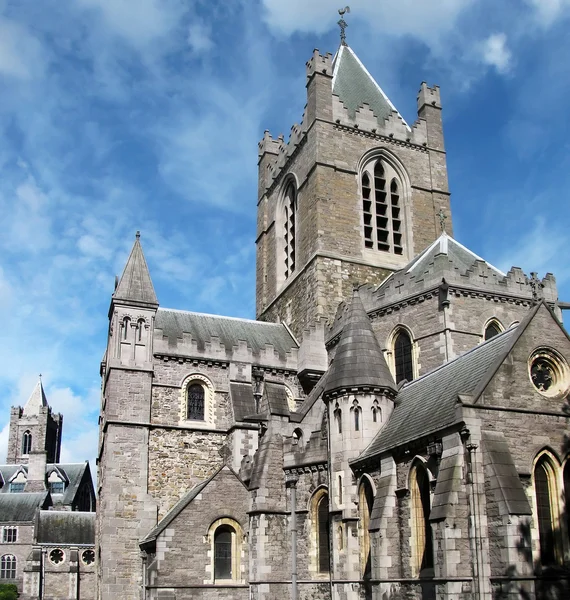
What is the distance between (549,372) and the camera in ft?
56.3

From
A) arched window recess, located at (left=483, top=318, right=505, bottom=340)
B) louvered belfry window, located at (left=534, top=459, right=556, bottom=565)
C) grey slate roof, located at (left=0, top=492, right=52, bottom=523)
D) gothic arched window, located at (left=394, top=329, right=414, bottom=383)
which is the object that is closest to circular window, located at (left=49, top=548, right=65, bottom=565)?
grey slate roof, located at (left=0, top=492, right=52, bottom=523)

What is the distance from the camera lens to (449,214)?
3709 cm

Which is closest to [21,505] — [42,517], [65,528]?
[42,517]

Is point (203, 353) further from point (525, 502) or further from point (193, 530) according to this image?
point (525, 502)

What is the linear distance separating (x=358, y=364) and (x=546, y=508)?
7403 millimetres

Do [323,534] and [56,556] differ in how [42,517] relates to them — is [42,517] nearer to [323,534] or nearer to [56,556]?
[56,556]

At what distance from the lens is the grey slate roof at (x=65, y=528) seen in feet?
183

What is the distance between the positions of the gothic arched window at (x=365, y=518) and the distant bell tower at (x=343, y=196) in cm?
1222

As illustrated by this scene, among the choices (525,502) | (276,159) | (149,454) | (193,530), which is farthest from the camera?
(276,159)

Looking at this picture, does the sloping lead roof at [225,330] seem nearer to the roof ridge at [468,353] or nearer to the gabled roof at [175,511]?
the gabled roof at [175,511]

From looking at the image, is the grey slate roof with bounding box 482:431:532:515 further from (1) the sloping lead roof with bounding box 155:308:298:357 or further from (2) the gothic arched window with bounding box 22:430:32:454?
(2) the gothic arched window with bounding box 22:430:32:454

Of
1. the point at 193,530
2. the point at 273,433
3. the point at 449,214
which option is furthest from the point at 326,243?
the point at 193,530

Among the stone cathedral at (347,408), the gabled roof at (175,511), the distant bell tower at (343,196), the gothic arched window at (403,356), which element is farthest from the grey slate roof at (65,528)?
the gothic arched window at (403,356)

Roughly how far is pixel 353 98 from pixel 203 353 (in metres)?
17.2
